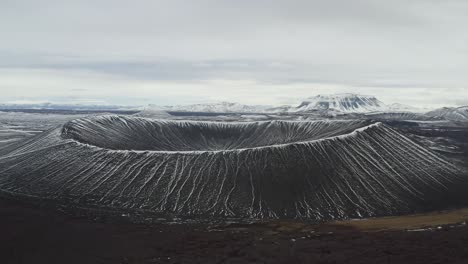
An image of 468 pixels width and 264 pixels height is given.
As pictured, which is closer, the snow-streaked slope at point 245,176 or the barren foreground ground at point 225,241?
the barren foreground ground at point 225,241

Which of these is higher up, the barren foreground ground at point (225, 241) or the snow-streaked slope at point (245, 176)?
the snow-streaked slope at point (245, 176)

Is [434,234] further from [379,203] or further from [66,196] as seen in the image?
[66,196]

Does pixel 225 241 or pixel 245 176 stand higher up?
pixel 245 176

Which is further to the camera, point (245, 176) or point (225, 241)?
point (245, 176)

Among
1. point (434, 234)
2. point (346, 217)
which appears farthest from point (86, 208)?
point (434, 234)
